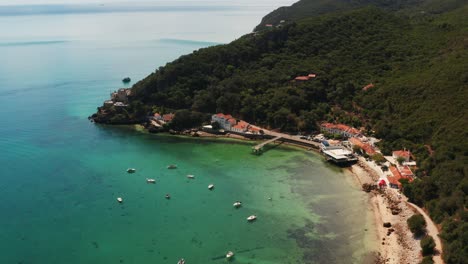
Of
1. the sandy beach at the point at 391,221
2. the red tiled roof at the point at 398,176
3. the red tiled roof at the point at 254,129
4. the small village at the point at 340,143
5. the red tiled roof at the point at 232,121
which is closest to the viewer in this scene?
the sandy beach at the point at 391,221

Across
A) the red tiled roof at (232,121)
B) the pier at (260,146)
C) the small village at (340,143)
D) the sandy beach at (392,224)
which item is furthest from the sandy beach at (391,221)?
the red tiled roof at (232,121)

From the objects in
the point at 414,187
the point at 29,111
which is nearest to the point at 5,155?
the point at 29,111

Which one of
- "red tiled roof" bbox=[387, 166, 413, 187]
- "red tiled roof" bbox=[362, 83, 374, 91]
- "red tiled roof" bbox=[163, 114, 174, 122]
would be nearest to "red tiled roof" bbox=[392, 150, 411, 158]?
"red tiled roof" bbox=[387, 166, 413, 187]

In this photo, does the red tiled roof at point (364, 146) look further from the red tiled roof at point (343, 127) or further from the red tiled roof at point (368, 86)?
the red tiled roof at point (368, 86)

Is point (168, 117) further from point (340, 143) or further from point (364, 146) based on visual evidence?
point (364, 146)

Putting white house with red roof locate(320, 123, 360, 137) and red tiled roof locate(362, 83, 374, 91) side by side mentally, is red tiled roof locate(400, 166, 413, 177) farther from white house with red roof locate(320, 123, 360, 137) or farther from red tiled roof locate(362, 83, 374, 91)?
red tiled roof locate(362, 83, 374, 91)
